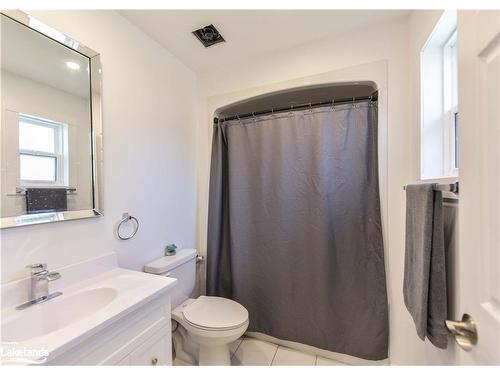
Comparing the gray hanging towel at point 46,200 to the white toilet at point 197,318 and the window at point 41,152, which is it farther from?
the white toilet at point 197,318

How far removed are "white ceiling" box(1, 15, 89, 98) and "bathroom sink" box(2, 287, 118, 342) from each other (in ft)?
3.28

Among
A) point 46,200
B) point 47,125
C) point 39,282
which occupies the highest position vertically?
point 47,125

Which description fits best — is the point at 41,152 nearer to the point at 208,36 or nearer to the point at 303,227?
the point at 208,36

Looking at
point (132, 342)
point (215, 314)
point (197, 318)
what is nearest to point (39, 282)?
point (132, 342)

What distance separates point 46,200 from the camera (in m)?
1.02

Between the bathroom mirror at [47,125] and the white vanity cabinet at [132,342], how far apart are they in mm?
583

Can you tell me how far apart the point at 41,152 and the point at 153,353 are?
107 centimetres

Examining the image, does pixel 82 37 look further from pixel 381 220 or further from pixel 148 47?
pixel 381 220

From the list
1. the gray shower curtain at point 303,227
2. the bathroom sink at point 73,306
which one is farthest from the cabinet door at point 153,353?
the gray shower curtain at point 303,227

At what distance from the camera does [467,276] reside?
57 cm

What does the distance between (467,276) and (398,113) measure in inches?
44.8

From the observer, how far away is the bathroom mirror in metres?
0.92

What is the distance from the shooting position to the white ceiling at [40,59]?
0.93 m

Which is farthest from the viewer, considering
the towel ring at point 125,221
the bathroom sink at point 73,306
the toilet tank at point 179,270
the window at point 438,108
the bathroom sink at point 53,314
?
the toilet tank at point 179,270
